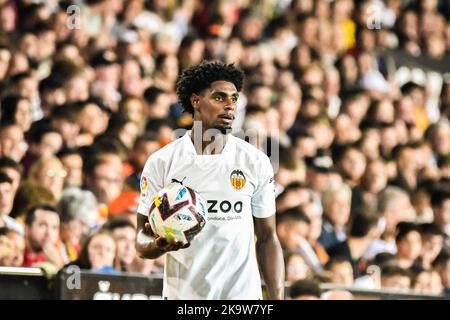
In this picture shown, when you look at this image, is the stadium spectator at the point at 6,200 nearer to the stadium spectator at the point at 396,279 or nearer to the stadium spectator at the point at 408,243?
the stadium spectator at the point at 396,279

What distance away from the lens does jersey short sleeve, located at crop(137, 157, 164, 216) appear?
5.82m

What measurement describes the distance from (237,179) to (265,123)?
5.25 meters

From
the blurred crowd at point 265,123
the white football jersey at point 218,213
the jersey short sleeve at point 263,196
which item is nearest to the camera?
the white football jersey at point 218,213

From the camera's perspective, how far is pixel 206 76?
594 centimetres

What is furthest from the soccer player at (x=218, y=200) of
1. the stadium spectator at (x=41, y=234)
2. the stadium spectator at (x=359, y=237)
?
the stadium spectator at (x=359, y=237)

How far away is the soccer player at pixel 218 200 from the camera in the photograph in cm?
576

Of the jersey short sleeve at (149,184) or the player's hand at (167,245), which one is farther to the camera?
the jersey short sleeve at (149,184)

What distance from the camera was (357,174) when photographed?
1123 cm

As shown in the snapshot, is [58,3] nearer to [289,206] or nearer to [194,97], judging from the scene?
[289,206]

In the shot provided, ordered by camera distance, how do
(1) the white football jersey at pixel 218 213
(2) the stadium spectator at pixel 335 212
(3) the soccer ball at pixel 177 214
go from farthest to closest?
(2) the stadium spectator at pixel 335 212, (1) the white football jersey at pixel 218 213, (3) the soccer ball at pixel 177 214

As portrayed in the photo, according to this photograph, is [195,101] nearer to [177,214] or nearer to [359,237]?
[177,214]

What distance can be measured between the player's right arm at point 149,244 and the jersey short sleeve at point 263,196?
0.57 m
